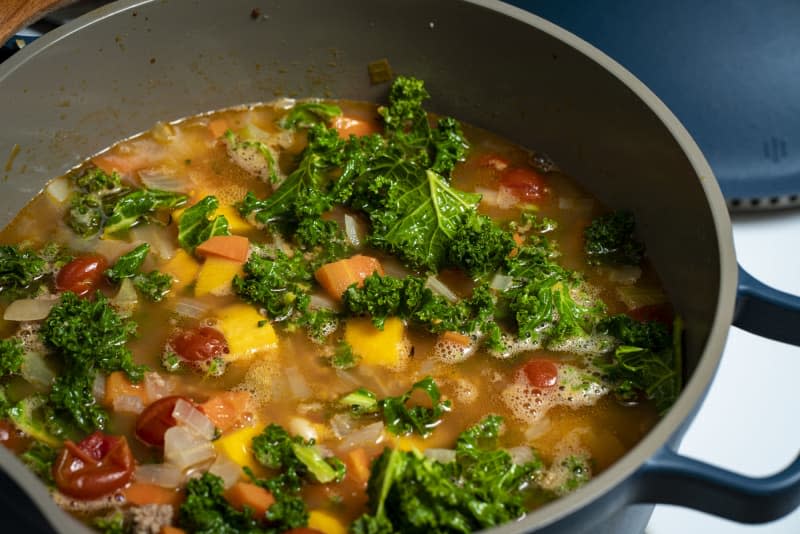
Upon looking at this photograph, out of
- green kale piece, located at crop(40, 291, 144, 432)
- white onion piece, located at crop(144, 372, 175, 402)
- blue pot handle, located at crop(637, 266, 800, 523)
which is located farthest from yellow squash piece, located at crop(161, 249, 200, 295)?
blue pot handle, located at crop(637, 266, 800, 523)

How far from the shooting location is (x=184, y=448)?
128 inches

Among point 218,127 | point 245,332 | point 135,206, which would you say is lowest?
point 245,332

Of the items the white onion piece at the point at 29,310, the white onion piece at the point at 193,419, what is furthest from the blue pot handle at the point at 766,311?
the white onion piece at the point at 29,310

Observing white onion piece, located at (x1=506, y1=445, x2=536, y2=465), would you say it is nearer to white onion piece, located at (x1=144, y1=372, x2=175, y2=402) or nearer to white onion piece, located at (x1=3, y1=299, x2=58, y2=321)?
white onion piece, located at (x1=144, y1=372, x2=175, y2=402)

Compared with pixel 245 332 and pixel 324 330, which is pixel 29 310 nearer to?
pixel 245 332

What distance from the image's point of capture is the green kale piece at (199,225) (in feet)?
12.8

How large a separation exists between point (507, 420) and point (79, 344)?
1455 millimetres

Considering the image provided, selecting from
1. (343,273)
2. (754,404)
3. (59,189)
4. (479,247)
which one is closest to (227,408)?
(343,273)

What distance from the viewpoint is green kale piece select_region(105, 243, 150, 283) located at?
3787 mm

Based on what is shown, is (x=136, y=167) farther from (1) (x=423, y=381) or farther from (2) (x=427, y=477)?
(2) (x=427, y=477)

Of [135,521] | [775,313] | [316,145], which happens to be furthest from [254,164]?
[775,313]

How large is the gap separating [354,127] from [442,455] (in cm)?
174

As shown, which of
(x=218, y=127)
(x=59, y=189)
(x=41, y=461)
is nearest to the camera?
(x=41, y=461)

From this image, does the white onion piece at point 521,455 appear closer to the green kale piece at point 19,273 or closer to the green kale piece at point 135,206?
the green kale piece at point 135,206
